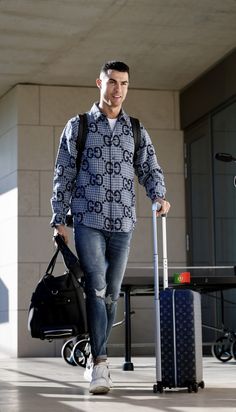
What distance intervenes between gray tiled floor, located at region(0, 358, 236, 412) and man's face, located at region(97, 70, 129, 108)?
1.33 m

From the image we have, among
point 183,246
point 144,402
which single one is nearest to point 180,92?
point 183,246

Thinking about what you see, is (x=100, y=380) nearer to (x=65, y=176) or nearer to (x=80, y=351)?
(x=65, y=176)

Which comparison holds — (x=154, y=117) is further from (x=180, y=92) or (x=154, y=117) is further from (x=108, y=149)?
(x=108, y=149)

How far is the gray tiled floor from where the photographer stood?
11.3 feet

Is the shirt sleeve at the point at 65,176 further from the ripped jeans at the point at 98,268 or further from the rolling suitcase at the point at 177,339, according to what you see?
the rolling suitcase at the point at 177,339

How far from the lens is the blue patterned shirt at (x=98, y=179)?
165 inches

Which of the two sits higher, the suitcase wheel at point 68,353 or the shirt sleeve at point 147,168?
the shirt sleeve at point 147,168

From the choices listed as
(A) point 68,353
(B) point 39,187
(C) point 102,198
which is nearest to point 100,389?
(C) point 102,198

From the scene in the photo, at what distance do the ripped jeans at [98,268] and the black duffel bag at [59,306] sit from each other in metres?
0.05

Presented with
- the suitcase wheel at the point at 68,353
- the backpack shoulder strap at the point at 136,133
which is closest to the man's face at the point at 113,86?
the backpack shoulder strap at the point at 136,133

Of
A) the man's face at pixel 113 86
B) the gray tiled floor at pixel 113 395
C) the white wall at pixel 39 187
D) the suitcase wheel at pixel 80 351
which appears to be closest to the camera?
the gray tiled floor at pixel 113 395

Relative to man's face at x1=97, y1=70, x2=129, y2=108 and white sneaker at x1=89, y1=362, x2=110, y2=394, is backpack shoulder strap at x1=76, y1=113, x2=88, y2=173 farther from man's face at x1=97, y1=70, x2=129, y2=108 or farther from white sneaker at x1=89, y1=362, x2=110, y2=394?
white sneaker at x1=89, y1=362, x2=110, y2=394

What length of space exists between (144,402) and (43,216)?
5978 millimetres

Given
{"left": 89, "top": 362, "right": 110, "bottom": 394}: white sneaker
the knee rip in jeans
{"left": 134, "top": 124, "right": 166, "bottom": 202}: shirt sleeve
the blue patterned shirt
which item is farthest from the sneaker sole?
{"left": 134, "top": 124, "right": 166, "bottom": 202}: shirt sleeve
